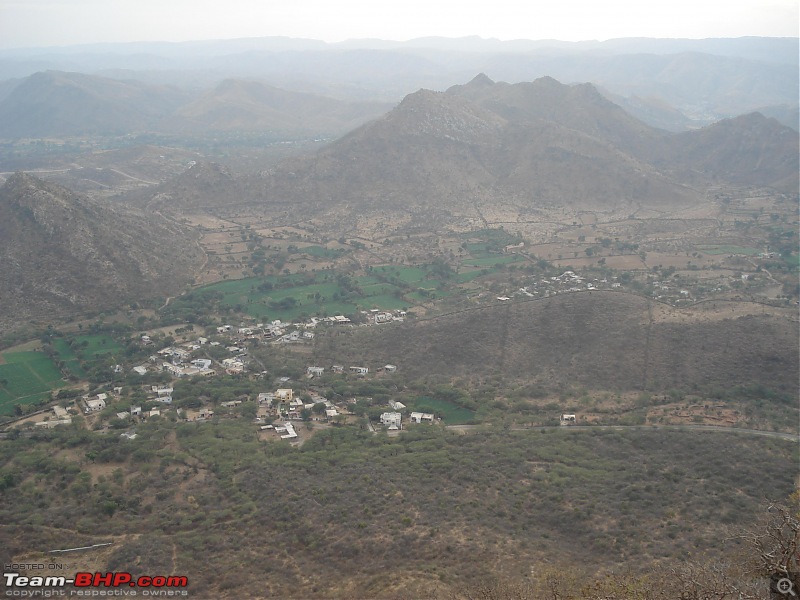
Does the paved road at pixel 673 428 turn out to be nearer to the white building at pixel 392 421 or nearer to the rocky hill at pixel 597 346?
the white building at pixel 392 421

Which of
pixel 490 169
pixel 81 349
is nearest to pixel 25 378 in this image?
pixel 81 349

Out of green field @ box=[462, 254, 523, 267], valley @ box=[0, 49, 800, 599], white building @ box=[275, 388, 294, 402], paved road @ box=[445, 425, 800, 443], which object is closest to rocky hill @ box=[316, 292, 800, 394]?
valley @ box=[0, 49, 800, 599]

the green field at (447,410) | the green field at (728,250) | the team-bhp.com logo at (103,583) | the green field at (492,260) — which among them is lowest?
the green field at (447,410)

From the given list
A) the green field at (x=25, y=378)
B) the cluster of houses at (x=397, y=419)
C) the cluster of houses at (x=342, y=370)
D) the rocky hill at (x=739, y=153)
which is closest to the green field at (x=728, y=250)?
the rocky hill at (x=739, y=153)

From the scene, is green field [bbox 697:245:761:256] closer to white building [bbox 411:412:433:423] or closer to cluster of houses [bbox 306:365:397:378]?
cluster of houses [bbox 306:365:397:378]

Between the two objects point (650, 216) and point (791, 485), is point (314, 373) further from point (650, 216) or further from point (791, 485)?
point (650, 216)

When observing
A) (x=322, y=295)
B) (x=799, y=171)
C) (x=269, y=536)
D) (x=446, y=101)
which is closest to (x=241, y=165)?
(x=446, y=101)
